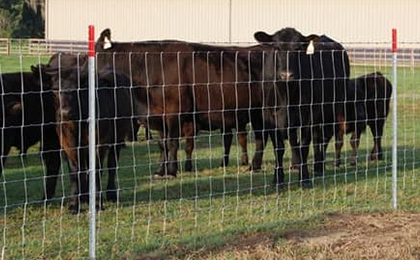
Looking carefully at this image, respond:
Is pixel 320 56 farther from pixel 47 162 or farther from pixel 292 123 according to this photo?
pixel 47 162

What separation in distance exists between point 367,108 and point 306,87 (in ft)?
10.2

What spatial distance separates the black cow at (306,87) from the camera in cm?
1210

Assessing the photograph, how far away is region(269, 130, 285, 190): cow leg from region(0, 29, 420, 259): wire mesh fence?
0.02 m

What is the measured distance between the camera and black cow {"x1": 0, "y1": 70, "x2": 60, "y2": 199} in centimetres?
1033

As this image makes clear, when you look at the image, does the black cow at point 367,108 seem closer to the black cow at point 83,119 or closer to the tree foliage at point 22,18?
the black cow at point 83,119

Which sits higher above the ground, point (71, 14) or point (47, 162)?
point (71, 14)

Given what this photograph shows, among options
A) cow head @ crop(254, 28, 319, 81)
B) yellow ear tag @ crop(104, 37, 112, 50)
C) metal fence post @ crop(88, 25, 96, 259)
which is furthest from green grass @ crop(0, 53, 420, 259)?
yellow ear tag @ crop(104, 37, 112, 50)

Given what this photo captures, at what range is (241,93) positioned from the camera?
13.9m

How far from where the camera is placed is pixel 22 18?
3120 inches

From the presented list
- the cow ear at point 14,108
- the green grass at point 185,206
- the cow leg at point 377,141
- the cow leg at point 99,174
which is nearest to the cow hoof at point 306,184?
the green grass at point 185,206

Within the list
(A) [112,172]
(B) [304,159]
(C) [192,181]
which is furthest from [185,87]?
(A) [112,172]

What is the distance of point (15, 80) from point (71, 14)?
51.0 m

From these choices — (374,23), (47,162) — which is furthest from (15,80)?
(374,23)

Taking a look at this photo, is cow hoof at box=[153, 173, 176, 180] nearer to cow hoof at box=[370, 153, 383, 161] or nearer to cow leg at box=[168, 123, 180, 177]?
cow leg at box=[168, 123, 180, 177]
